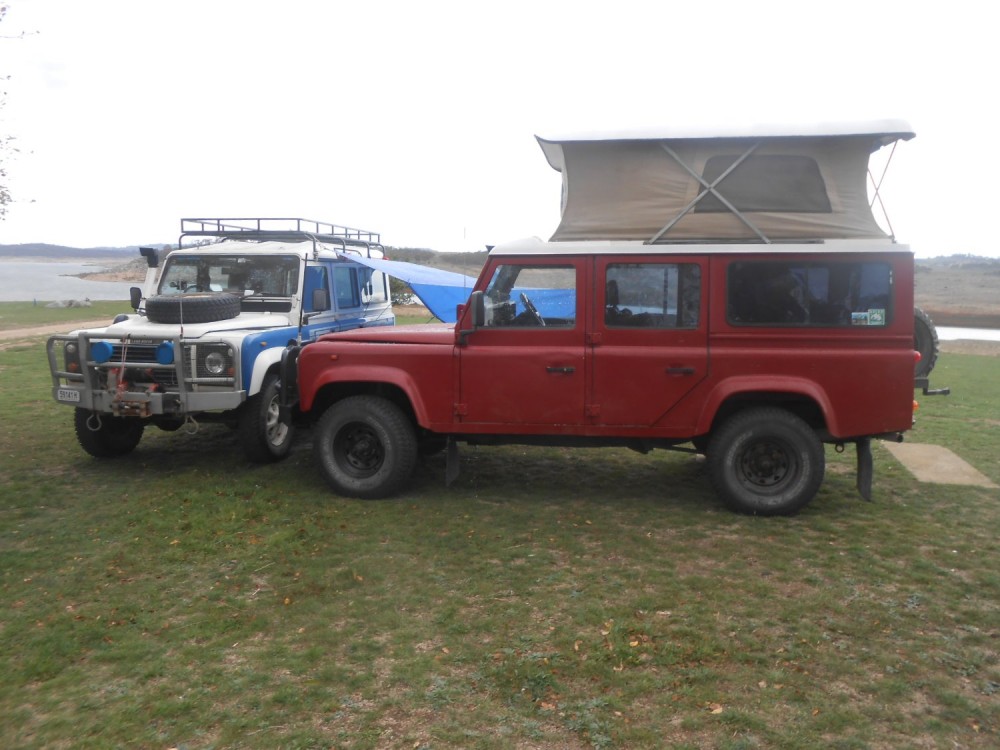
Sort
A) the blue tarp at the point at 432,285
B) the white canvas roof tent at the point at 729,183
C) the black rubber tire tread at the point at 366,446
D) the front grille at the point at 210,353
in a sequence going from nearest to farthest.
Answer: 1. the white canvas roof tent at the point at 729,183
2. the black rubber tire tread at the point at 366,446
3. the front grille at the point at 210,353
4. the blue tarp at the point at 432,285

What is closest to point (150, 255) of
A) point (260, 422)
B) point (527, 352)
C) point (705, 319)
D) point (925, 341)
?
point (260, 422)

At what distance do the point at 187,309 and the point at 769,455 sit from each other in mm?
5436

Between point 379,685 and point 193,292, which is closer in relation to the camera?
point 379,685

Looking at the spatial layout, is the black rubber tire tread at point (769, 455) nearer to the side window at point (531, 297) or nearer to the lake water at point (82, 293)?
the side window at point (531, 297)

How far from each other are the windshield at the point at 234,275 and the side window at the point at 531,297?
123 inches

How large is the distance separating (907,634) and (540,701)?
211 cm

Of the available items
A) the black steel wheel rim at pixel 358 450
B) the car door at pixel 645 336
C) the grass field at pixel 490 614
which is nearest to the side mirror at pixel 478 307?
the car door at pixel 645 336

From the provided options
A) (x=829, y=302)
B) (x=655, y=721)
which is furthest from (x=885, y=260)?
(x=655, y=721)

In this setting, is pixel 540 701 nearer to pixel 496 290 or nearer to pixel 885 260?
pixel 496 290

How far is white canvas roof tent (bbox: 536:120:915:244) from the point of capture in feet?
20.2

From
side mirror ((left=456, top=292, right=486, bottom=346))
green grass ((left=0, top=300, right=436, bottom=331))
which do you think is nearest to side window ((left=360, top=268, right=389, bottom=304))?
side mirror ((left=456, top=292, right=486, bottom=346))

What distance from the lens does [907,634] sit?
4316 mm

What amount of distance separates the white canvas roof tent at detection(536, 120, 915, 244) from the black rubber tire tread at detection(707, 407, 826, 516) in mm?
1419

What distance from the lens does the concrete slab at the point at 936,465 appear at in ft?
A: 24.3
